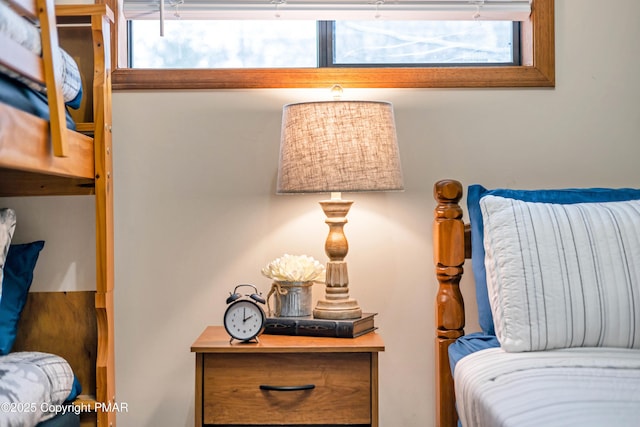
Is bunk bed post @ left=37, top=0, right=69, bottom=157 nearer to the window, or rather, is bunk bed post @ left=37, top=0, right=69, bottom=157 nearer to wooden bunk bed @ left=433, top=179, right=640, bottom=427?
the window

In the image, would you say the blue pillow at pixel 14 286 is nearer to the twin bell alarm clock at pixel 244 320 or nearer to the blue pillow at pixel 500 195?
Answer: the twin bell alarm clock at pixel 244 320

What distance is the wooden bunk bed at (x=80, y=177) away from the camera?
1604mm

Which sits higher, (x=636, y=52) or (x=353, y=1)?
(x=353, y=1)

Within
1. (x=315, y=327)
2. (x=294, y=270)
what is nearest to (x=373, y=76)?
(x=294, y=270)

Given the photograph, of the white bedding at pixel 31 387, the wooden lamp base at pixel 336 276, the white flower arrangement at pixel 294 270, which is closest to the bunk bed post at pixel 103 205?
the white bedding at pixel 31 387

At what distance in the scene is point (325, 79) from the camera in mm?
2330

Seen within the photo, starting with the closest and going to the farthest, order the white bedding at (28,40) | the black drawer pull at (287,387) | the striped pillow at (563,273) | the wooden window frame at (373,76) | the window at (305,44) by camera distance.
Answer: the white bedding at (28,40), the striped pillow at (563,273), the black drawer pull at (287,387), the wooden window frame at (373,76), the window at (305,44)

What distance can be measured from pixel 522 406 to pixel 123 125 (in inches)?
58.1

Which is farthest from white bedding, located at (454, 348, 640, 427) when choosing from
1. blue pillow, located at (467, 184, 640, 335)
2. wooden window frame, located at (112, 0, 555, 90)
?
wooden window frame, located at (112, 0, 555, 90)

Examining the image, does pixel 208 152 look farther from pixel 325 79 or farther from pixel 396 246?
pixel 396 246

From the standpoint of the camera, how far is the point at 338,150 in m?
1.96

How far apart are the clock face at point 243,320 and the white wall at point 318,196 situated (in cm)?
37

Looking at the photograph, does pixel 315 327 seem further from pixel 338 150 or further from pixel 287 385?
pixel 338 150

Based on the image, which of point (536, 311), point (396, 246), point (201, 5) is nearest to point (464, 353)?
point (536, 311)
